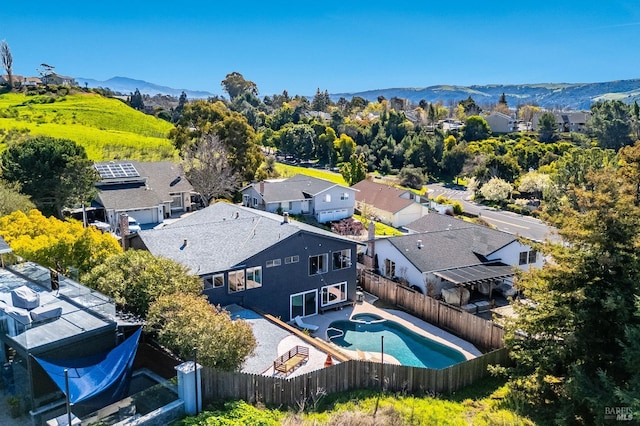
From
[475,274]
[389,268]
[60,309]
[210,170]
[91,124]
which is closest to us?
[60,309]

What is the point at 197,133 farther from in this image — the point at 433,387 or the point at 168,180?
Answer: the point at 433,387

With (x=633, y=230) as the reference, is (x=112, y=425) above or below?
below

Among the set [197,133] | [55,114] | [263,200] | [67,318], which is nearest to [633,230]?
[67,318]

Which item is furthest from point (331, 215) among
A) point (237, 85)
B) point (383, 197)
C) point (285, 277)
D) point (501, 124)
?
point (237, 85)

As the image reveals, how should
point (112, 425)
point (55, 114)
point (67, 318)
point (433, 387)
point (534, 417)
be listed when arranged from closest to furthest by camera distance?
point (112, 425) → point (67, 318) → point (534, 417) → point (433, 387) → point (55, 114)

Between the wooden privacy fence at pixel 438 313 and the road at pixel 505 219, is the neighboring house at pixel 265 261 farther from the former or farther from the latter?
the road at pixel 505 219

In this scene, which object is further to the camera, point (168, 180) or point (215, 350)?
point (168, 180)

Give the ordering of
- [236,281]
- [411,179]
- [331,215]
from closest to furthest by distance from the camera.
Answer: [236,281] < [331,215] < [411,179]

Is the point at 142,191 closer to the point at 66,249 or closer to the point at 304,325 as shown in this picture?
the point at 66,249
